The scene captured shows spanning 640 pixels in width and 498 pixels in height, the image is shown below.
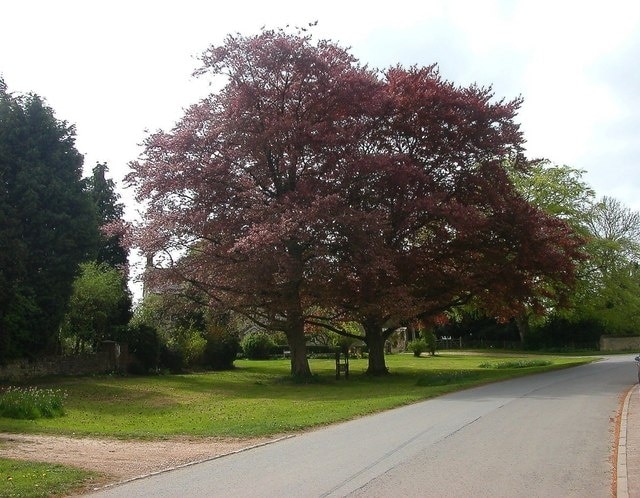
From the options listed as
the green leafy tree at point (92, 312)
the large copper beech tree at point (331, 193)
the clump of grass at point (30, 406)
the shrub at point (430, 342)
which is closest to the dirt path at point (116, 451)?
the clump of grass at point (30, 406)

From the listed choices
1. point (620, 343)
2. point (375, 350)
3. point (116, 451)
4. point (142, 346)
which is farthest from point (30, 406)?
point (620, 343)

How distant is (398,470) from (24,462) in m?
5.78

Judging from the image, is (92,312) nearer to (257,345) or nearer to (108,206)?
(108,206)

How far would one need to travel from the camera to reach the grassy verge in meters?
8.52

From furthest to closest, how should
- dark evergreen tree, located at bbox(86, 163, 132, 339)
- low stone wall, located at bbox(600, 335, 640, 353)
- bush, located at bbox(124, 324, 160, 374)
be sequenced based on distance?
low stone wall, located at bbox(600, 335, 640, 353) → dark evergreen tree, located at bbox(86, 163, 132, 339) → bush, located at bbox(124, 324, 160, 374)

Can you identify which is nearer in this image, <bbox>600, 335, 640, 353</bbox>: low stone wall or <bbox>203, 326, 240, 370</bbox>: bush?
<bbox>203, 326, 240, 370</bbox>: bush

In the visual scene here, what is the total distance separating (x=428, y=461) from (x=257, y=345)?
43901mm

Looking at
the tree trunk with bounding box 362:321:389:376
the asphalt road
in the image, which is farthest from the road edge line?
the tree trunk with bounding box 362:321:389:376

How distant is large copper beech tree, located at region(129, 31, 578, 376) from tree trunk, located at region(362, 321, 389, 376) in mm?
3035

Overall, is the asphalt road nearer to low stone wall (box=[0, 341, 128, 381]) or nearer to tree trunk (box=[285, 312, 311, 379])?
tree trunk (box=[285, 312, 311, 379])

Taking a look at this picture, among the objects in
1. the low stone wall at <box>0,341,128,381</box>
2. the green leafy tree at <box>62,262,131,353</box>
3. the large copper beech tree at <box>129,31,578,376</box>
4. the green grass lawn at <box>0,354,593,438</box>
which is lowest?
the green grass lawn at <box>0,354,593,438</box>

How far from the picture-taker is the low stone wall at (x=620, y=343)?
214ft

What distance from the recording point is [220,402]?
22344mm

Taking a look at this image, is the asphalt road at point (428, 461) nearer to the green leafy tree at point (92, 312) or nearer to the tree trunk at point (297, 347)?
the tree trunk at point (297, 347)
